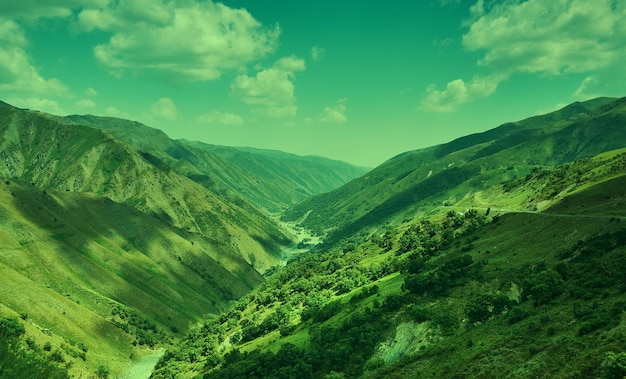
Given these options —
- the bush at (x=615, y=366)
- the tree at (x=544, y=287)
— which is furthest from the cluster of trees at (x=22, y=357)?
the bush at (x=615, y=366)

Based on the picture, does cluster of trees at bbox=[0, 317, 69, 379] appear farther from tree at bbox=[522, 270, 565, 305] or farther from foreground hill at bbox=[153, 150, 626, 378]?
tree at bbox=[522, 270, 565, 305]

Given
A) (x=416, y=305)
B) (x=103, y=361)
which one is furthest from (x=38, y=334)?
(x=416, y=305)

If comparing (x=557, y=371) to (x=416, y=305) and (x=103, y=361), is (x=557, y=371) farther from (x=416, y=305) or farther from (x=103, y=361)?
(x=103, y=361)

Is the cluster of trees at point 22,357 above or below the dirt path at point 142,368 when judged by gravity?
above

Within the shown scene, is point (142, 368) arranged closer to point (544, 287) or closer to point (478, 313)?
point (478, 313)

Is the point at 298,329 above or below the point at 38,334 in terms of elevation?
below

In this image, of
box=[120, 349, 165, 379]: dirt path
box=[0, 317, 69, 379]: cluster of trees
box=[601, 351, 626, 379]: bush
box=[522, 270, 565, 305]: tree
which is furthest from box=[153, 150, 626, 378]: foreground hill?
box=[0, 317, 69, 379]: cluster of trees

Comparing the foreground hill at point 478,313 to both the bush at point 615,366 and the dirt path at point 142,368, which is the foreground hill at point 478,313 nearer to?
the bush at point 615,366

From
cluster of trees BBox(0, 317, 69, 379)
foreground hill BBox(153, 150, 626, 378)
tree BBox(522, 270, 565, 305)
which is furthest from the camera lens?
cluster of trees BBox(0, 317, 69, 379)
